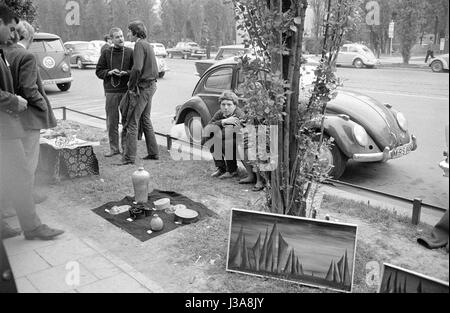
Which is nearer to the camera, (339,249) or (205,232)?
(339,249)

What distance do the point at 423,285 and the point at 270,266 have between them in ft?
3.88

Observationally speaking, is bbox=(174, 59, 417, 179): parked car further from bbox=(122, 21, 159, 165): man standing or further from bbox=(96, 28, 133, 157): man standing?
bbox=(96, 28, 133, 157): man standing

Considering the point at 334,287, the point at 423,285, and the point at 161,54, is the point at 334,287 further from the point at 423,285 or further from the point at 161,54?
the point at 161,54

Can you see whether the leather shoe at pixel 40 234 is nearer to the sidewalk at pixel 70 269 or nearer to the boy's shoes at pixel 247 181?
the sidewalk at pixel 70 269

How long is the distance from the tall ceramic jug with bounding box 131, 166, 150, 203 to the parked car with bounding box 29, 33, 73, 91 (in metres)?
12.5

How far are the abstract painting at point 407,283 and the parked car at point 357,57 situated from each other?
24629 millimetres

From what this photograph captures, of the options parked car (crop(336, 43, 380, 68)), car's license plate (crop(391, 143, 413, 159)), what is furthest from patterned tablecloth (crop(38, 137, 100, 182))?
parked car (crop(336, 43, 380, 68))

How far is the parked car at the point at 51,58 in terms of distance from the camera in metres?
15.9

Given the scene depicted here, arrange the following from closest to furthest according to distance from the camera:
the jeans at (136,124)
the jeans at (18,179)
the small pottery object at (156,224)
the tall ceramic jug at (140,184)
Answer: the jeans at (18,179)
the small pottery object at (156,224)
the tall ceramic jug at (140,184)
the jeans at (136,124)

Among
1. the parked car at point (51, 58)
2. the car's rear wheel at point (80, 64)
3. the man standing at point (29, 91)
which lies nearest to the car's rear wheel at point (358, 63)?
the car's rear wheel at point (80, 64)

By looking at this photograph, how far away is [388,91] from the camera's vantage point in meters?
14.9

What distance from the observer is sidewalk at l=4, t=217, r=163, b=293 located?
3240 millimetres

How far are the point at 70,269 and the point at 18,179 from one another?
95cm
